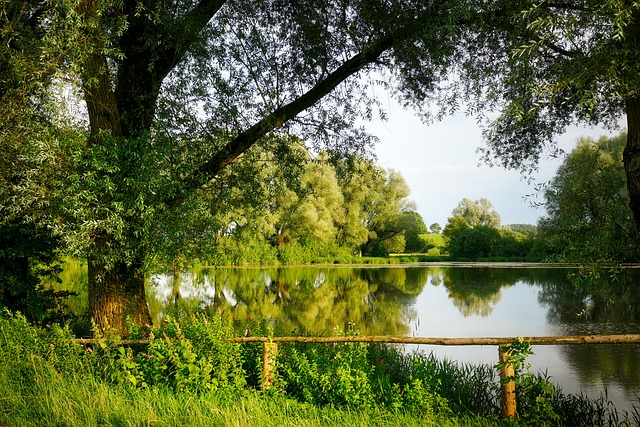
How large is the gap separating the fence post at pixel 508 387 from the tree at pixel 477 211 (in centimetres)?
8886

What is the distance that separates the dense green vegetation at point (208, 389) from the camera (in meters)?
5.20

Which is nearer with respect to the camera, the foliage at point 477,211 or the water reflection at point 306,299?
the water reflection at point 306,299

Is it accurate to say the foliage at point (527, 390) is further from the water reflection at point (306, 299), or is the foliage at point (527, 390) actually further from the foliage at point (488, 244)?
the foliage at point (488, 244)

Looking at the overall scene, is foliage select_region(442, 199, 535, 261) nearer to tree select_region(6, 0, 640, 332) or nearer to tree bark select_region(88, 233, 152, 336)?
tree select_region(6, 0, 640, 332)

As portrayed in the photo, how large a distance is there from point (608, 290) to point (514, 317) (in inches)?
375

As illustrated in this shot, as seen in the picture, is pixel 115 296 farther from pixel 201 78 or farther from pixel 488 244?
pixel 488 244

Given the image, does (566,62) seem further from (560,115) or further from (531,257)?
(531,257)

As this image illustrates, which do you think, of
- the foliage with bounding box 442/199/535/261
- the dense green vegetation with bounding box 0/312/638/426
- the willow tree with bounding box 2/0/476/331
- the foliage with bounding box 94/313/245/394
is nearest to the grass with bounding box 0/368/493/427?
the dense green vegetation with bounding box 0/312/638/426

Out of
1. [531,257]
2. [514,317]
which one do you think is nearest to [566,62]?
[514,317]

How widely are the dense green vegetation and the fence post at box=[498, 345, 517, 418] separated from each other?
0.39ft

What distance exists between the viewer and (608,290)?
9.59 meters

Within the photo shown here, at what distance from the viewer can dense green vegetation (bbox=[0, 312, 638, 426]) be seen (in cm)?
520

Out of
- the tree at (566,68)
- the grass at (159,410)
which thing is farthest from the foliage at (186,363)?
the tree at (566,68)

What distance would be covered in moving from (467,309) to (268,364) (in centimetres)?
1619
